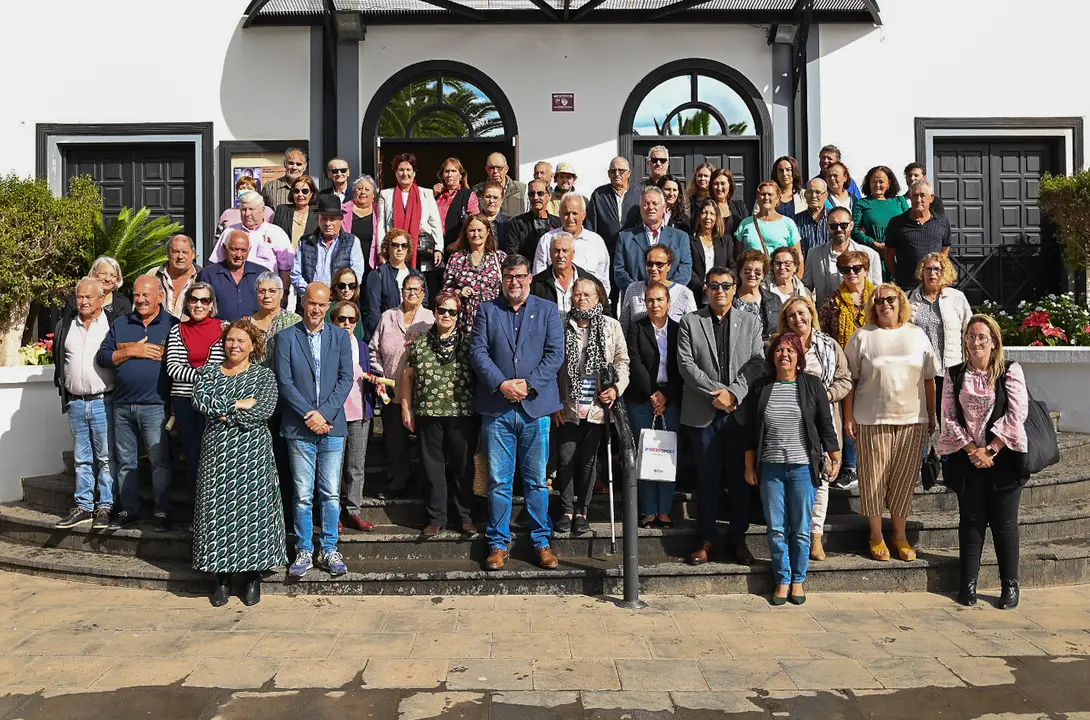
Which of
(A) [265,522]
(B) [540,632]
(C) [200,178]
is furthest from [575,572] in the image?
(C) [200,178]

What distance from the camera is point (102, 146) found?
1099 cm

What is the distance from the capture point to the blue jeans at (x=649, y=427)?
261 inches

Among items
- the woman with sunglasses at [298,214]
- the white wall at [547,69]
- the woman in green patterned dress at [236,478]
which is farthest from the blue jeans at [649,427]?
the white wall at [547,69]

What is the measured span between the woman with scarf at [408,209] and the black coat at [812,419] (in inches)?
130

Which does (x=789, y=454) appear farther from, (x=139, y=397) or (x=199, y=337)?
(x=139, y=397)

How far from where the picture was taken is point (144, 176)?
1112cm

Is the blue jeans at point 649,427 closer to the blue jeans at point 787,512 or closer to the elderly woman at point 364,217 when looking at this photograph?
the blue jeans at point 787,512

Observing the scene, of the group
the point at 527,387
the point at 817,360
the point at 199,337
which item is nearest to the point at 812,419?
the point at 817,360

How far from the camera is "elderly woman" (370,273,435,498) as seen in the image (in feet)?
22.6

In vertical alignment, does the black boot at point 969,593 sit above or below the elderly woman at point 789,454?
below

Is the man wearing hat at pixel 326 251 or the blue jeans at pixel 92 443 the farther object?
the man wearing hat at pixel 326 251

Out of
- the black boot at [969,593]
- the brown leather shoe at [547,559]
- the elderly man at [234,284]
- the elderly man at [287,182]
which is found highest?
the elderly man at [287,182]

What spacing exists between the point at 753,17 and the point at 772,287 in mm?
4982

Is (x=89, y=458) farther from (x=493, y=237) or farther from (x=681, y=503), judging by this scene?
(x=681, y=503)
